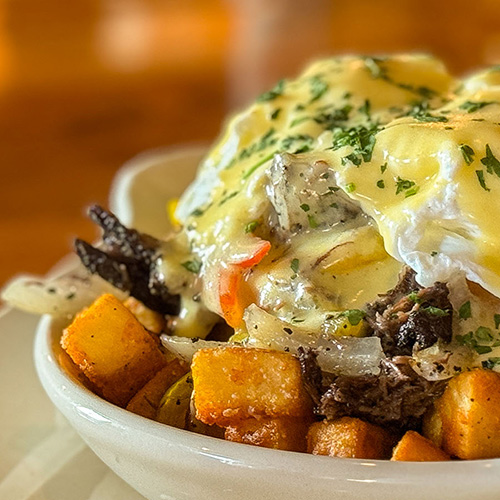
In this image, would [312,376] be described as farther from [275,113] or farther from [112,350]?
[275,113]

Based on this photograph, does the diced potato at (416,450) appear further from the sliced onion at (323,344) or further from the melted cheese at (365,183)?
the melted cheese at (365,183)

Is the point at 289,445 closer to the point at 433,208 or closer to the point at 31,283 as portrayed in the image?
the point at 433,208

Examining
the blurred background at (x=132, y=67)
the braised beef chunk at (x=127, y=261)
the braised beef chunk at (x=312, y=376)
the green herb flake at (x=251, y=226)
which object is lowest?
the blurred background at (x=132, y=67)

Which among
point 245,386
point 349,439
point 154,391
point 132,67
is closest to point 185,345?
point 154,391

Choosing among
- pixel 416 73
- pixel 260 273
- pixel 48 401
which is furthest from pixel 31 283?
pixel 416 73

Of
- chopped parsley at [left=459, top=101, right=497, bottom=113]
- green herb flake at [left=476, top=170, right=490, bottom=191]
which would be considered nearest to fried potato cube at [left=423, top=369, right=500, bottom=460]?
green herb flake at [left=476, top=170, right=490, bottom=191]

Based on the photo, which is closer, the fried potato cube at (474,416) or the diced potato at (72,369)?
the fried potato cube at (474,416)

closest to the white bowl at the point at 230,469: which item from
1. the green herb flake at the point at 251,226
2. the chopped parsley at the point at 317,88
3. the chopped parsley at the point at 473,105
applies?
the green herb flake at the point at 251,226

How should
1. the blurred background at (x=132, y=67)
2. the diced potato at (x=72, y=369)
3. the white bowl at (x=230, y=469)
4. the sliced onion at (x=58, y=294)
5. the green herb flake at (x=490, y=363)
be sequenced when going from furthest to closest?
the blurred background at (x=132, y=67), the sliced onion at (x=58, y=294), the diced potato at (x=72, y=369), the green herb flake at (x=490, y=363), the white bowl at (x=230, y=469)
